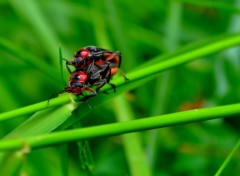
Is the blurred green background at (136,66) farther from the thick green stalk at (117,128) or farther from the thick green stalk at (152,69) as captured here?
the thick green stalk at (117,128)

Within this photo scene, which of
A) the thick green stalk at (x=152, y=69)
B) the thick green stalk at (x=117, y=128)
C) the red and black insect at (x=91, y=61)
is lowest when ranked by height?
the thick green stalk at (x=117, y=128)

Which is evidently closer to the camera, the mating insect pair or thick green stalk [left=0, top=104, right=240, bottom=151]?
thick green stalk [left=0, top=104, right=240, bottom=151]

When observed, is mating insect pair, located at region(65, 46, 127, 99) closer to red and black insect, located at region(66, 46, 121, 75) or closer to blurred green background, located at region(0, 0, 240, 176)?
red and black insect, located at region(66, 46, 121, 75)

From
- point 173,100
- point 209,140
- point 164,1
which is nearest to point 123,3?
point 164,1

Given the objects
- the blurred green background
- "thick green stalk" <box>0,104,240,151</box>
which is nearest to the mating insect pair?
the blurred green background

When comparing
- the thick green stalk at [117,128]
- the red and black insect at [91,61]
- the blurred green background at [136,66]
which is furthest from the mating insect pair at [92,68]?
the thick green stalk at [117,128]

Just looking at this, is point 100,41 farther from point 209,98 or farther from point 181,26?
point 181,26

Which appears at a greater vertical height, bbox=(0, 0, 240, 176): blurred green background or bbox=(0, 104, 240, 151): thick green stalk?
bbox=(0, 0, 240, 176): blurred green background
